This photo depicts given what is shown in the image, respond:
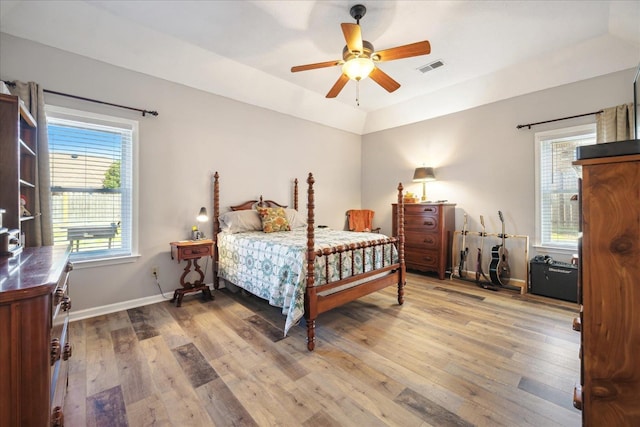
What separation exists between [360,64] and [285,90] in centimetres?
200

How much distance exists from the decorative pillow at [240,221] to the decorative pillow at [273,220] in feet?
0.33

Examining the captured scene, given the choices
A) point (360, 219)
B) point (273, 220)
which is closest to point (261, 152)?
point (273, 220)

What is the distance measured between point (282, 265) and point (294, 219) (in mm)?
1742

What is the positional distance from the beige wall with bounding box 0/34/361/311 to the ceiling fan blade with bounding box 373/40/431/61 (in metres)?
2.30

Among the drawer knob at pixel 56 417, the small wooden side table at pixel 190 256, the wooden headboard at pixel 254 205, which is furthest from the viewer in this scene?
the wooden headboard at pixel 254 205

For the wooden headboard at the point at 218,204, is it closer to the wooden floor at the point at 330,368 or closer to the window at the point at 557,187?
the wooden floor at the point at 330,368

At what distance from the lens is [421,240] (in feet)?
14.7

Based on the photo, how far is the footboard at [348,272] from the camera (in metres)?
2.29

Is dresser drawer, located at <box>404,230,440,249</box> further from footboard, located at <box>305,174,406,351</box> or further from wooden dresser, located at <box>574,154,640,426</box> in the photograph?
A: wooden dresser, located at <box>574,154,640,426</box>

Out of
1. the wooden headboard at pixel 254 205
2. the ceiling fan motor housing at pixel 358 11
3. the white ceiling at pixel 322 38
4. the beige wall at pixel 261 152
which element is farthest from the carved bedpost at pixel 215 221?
the ceiling fan motor housing at pixel 358 11

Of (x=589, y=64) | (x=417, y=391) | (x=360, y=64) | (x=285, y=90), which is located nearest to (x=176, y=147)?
Answer: (x=285, y=90)

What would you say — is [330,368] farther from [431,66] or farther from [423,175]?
[431,66]

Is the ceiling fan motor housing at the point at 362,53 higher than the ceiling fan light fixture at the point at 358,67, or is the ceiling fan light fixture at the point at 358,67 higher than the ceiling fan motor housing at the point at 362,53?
the ceiling fan motor housing at the point at 362,53

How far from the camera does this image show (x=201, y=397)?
66.4 inches
